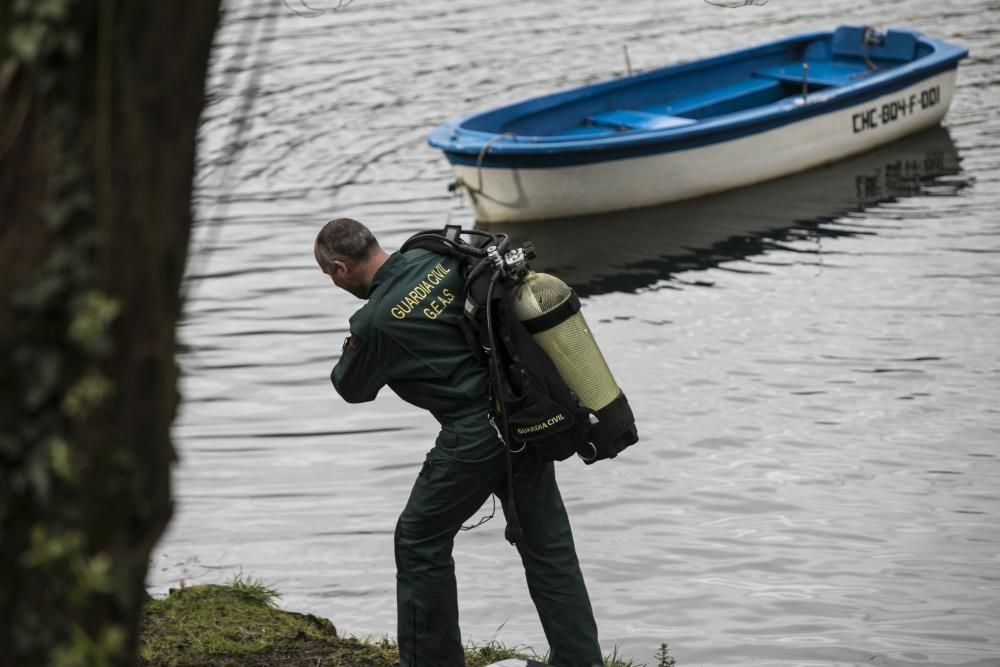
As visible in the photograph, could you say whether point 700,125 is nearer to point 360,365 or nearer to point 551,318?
point 551,318

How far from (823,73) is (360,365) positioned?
1196 centimetres

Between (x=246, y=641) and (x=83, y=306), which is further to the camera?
(x=246, y=641)

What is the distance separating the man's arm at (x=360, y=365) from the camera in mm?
4871

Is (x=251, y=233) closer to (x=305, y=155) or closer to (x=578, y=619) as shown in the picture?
(x=305, y=155)

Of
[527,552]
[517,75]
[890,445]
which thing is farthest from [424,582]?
[517,75]

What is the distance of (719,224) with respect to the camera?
507 inches

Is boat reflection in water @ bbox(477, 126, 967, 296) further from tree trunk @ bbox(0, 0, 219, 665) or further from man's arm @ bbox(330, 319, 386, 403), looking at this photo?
tree trunk @ bbox(0, 0, 219, 665)

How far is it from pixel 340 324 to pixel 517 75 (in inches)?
308

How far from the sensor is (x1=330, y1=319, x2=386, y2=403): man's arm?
4.87 meters

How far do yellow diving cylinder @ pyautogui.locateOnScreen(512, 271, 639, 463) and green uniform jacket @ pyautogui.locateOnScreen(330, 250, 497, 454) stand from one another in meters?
0.25

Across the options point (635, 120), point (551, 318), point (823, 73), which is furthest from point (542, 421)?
point (823, 73)

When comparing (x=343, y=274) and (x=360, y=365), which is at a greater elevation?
(x=343, y=274)

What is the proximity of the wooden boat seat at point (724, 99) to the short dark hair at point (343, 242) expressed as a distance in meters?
9.85

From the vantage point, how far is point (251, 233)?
42.0 feet
